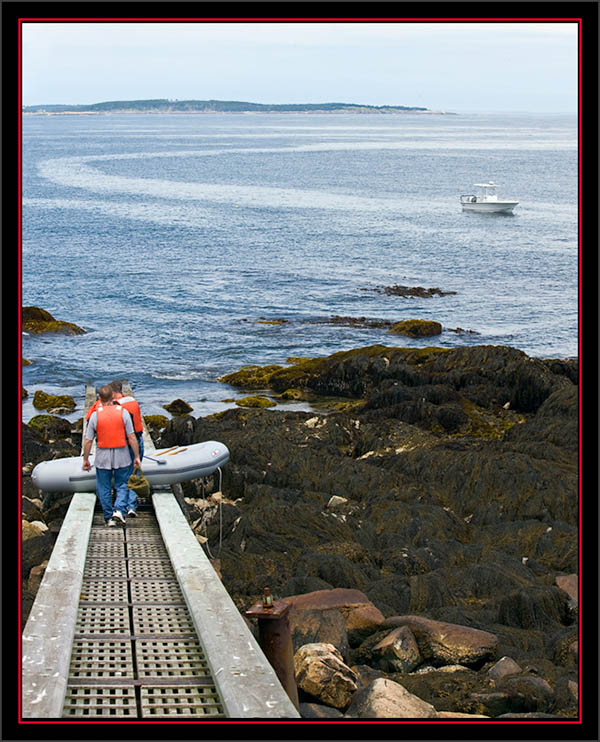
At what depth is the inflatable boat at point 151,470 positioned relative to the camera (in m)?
11.2

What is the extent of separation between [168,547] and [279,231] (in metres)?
61.4

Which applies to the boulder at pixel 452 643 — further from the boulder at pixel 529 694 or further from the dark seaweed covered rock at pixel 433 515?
the boulder at pixel 529 694

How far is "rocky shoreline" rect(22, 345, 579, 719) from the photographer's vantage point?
7.44 meters

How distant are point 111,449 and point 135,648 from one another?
3667mm

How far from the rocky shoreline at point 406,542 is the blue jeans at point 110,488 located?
95 cm

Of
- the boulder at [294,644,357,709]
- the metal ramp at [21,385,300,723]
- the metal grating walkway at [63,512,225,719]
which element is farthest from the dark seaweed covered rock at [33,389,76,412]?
the boulder at [294,644,357,709]

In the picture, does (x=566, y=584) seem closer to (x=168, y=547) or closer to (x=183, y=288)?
(x=168, y=547)

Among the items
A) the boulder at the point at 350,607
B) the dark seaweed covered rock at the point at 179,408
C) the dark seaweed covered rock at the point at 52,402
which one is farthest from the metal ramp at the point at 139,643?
the dark seaweed covered rock at the point at 52,402

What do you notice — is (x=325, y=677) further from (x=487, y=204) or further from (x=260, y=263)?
(x=487, y=204)

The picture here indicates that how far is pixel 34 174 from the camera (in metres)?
105

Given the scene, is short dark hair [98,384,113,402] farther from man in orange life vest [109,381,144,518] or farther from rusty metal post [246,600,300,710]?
rusty metal post [246,600,300,710]

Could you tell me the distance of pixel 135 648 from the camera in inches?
255

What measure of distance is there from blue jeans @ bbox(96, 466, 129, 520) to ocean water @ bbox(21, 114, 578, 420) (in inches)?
629
